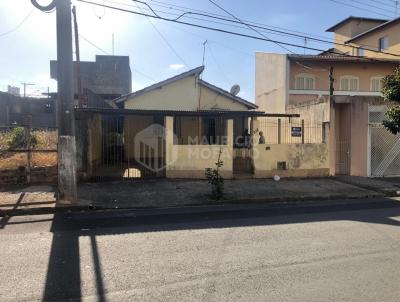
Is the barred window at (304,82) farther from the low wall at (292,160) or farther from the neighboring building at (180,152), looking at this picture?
the low wall at (292,160)

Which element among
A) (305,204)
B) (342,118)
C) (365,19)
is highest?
(365,19)

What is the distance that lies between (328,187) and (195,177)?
4605 millimetres

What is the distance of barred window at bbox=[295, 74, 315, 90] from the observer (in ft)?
88.1

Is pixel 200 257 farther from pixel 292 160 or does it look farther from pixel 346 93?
pixel 346 93

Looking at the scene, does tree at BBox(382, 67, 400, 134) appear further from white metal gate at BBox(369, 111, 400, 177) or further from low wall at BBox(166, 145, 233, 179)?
low wall at BBox(166, 145, 233, 179)

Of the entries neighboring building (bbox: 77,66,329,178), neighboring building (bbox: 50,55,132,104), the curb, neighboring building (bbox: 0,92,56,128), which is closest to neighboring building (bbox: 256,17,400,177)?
neighboring building (bbox: 77,66,329,178)

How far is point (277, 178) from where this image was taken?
47.1 feet

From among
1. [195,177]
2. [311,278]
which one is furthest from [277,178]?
[311,278]

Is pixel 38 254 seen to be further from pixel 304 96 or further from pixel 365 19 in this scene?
pixel 365 19

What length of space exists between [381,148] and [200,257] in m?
13.0

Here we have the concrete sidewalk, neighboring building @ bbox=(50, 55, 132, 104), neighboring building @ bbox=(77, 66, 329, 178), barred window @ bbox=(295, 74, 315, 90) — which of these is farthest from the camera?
neighboring building @ bbox=(50, 55, 132, 104)

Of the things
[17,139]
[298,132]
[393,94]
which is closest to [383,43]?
[298,132]

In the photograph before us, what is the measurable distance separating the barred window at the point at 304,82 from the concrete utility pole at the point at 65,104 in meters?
20.0

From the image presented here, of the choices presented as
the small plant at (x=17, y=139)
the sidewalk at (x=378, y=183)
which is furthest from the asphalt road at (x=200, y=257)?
the small plant at (x=17, y=139)
